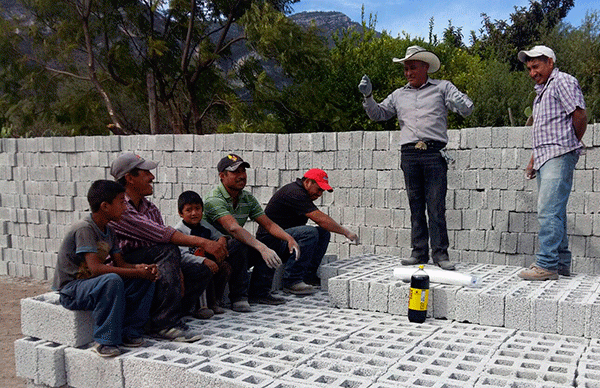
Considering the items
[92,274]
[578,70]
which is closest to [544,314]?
[92,274]

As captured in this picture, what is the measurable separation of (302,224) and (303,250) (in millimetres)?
375

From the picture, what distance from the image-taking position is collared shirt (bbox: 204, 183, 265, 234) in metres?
4.84

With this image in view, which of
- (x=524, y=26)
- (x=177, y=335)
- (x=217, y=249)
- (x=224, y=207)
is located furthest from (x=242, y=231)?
(x=524, y=26)

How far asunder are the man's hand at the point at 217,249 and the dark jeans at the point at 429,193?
2.01 meters

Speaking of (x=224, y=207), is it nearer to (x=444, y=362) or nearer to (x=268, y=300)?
(x=268, y=300)

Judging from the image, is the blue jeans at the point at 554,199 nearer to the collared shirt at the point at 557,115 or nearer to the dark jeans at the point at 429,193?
the collared shirt at the point at 557,115

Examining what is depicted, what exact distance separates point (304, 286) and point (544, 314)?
2.20 m

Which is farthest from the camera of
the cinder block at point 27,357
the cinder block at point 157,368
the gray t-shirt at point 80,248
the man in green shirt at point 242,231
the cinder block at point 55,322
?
the man in green shirt at point 242,231

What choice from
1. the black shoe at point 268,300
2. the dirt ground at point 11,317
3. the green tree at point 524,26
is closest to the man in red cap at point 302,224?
the black shoe at point 268,300

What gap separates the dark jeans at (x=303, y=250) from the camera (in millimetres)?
5336

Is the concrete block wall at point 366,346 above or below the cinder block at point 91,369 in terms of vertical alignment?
above

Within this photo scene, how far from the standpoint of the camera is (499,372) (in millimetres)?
3340

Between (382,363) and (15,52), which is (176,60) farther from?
(382,363)

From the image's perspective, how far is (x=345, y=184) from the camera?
724cm
